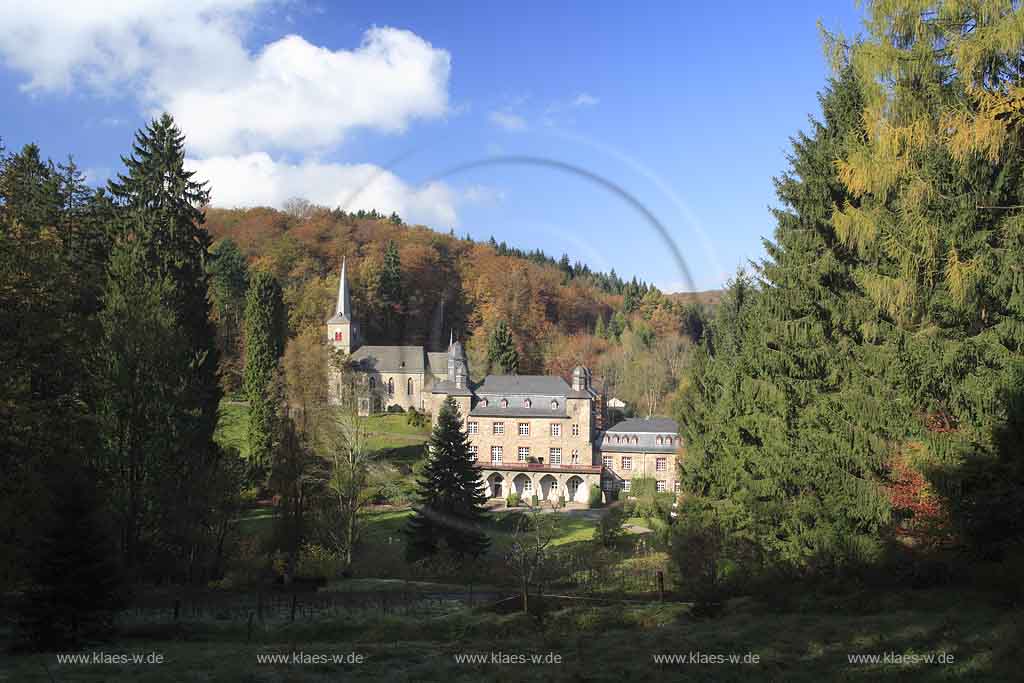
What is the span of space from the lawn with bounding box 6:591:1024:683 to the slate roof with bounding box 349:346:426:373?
181 ft

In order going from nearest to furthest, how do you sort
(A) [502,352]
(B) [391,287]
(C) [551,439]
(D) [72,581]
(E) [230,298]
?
(D) [72,581], (C) [551,439], (A) [502,352], (E) [230,298], (B) [391,287]

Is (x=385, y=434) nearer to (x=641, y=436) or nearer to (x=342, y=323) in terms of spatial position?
(x=342, y=323)

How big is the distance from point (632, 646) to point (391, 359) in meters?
60.6

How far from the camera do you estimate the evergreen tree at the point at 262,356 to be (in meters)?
40.5

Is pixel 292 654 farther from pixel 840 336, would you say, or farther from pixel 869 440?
pixel 840 336

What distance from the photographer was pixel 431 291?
252ft

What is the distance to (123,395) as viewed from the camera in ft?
68.4

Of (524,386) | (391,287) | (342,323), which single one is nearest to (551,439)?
(524,386)

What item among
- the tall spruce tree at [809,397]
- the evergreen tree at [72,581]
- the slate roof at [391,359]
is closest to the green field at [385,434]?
the slate roof at [391,359]

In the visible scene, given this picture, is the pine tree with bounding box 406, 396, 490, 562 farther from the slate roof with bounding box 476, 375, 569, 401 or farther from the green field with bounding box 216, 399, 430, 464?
the slate roof with bounding box 476, 375, 569, 401

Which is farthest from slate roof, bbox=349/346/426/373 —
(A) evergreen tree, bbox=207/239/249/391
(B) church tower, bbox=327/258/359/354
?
(A) evergreen tree, bbox=207/239/249/391

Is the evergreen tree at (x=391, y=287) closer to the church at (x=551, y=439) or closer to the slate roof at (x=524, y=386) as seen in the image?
the church at (x=551, y=439)

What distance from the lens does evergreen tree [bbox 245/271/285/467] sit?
40.5m

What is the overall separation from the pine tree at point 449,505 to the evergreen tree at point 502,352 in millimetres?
27955
